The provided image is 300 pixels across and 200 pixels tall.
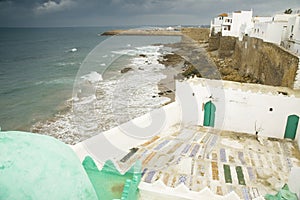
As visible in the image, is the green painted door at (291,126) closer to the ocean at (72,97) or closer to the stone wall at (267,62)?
the stone wall at (267,62)

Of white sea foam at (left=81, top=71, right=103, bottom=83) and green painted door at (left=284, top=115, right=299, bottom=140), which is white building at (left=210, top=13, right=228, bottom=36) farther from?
green painted door at (left=284, top=115, right=299, bottom=140)

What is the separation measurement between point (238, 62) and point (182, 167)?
23209mm

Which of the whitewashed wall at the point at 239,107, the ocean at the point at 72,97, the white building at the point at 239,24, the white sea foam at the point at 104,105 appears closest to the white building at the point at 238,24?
the white building at the point at 239,24

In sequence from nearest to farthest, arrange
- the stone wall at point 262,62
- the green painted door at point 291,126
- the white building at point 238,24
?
the green painted door at point 291,126 → the stone wall at point 262,62 → the white building at point 238,24

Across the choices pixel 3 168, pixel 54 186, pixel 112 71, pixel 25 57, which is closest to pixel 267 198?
pixel 54 186

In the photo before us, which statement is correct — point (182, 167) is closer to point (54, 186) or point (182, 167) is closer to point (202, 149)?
point (202, 149)

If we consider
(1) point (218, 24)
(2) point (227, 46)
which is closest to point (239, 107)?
(2) point (227, 46)

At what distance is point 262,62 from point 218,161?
557 inches

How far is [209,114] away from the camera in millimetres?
9312

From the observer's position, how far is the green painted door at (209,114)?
923 centimetres

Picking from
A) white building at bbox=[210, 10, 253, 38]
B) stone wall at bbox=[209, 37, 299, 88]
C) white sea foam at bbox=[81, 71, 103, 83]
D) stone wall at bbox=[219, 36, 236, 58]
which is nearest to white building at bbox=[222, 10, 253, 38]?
white building at bbox=[210, 10, 253, 38]

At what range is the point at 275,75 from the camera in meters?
15.2

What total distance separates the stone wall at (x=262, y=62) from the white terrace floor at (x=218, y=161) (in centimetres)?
481

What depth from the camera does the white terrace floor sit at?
249 inches
